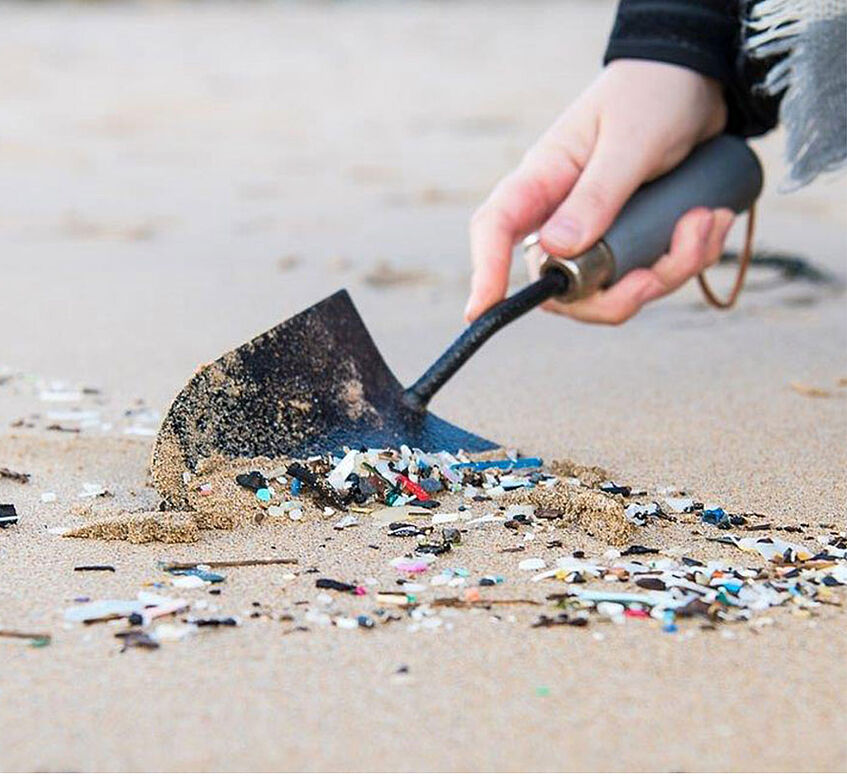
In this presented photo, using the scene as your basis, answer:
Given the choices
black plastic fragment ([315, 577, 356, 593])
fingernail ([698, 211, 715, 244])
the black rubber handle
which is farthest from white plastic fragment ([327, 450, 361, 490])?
fingernail ([698, 211, 715, 244])

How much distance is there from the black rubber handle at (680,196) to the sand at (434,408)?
0.24 metres

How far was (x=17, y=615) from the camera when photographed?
3.85ft

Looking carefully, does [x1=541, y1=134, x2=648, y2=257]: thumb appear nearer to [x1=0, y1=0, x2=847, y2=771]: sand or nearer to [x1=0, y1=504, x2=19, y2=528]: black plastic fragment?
[x1=0, y1=0, x2=847, y2=771]: sand

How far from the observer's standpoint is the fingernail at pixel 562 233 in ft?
5.79

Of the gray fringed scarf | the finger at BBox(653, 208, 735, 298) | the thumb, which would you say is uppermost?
the gray fringed scarf

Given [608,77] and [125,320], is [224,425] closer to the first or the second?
[608,77]

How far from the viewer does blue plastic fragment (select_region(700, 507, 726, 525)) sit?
1.42m

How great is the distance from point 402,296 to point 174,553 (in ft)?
4.69

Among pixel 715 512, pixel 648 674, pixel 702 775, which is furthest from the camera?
pixel 715 512

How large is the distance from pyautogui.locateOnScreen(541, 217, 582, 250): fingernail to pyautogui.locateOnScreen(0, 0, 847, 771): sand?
26 centimetres

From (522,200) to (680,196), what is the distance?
0.74 feet

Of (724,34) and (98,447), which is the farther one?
(724,34)

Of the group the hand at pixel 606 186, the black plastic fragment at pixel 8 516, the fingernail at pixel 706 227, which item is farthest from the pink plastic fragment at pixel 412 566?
the fingernail at pixel 706 227

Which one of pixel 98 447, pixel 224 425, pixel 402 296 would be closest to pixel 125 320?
pixel 402 296
